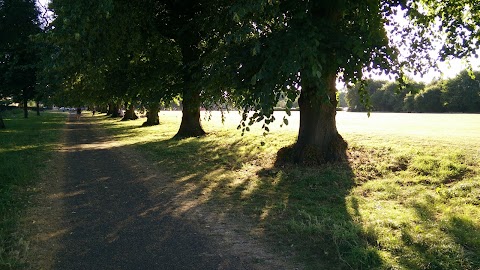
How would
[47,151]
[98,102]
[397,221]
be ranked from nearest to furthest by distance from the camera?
[397,221]
[47,151]
[98,102]

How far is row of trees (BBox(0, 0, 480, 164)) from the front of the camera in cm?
701

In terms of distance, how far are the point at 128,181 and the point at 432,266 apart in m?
6.44

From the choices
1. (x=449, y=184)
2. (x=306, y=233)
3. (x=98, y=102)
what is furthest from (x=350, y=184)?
(x=98, y=102)

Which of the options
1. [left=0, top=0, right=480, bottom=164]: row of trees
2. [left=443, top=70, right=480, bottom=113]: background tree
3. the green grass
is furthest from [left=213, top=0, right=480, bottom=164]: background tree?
[left=443, top=70, right=480, bottom=113]: background tree

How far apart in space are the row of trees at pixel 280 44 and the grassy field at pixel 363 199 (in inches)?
54.6

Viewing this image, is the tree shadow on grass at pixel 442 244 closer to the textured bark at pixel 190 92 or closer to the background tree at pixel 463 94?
the textured bark at pixel 190 92

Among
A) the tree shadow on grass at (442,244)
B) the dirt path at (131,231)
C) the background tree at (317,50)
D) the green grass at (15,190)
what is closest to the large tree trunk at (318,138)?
the background tree at (317,50)

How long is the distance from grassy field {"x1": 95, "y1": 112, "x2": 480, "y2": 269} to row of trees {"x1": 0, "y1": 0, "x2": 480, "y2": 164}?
4.55 ft

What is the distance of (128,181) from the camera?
855cm

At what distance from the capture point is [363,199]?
7059mm

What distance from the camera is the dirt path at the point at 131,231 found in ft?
14.0

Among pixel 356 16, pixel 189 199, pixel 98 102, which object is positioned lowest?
pixel 189 199

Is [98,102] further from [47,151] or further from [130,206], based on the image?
[130,206]

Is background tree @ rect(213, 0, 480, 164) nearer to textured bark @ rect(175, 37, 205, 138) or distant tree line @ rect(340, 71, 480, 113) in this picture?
textured bark @ rect(175, 37, 205, 138)
